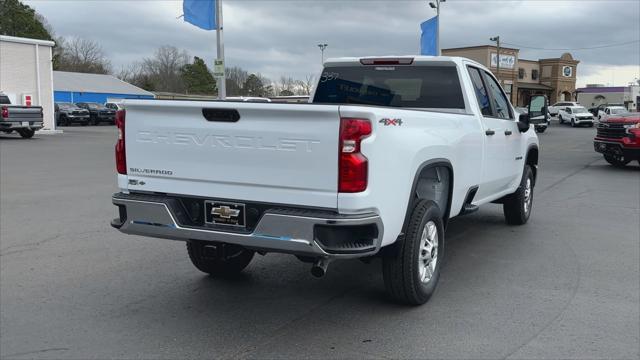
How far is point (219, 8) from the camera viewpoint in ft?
58.3

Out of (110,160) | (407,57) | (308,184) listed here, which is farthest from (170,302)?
(110,160)

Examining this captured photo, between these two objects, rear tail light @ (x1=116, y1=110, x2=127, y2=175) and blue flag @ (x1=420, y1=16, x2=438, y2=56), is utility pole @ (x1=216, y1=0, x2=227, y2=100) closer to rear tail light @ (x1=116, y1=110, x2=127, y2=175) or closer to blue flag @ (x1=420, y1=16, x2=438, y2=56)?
blue flag @ (x1=420, y1=16, x2=438, y2=56)

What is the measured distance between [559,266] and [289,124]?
11.8ft

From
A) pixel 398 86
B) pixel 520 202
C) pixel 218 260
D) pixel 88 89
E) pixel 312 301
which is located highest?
pixel 88 89

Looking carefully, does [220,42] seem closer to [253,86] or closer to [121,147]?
[121,147]

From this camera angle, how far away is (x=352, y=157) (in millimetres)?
3697

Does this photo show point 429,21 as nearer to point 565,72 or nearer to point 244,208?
point 244,208

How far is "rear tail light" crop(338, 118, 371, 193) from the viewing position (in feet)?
12.1

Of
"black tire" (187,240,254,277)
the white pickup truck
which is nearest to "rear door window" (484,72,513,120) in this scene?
the white pickup truck

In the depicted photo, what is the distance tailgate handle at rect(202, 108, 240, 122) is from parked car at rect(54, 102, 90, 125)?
39.6 m

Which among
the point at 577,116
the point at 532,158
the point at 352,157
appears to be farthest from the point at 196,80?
the point at 352,157

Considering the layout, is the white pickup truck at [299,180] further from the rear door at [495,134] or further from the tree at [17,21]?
the tree at [17,21]

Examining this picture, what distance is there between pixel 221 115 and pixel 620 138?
1322 cm

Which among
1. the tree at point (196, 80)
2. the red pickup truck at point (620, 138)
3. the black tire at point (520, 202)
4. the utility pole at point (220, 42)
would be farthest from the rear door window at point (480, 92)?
the tree at point (196, 80)
